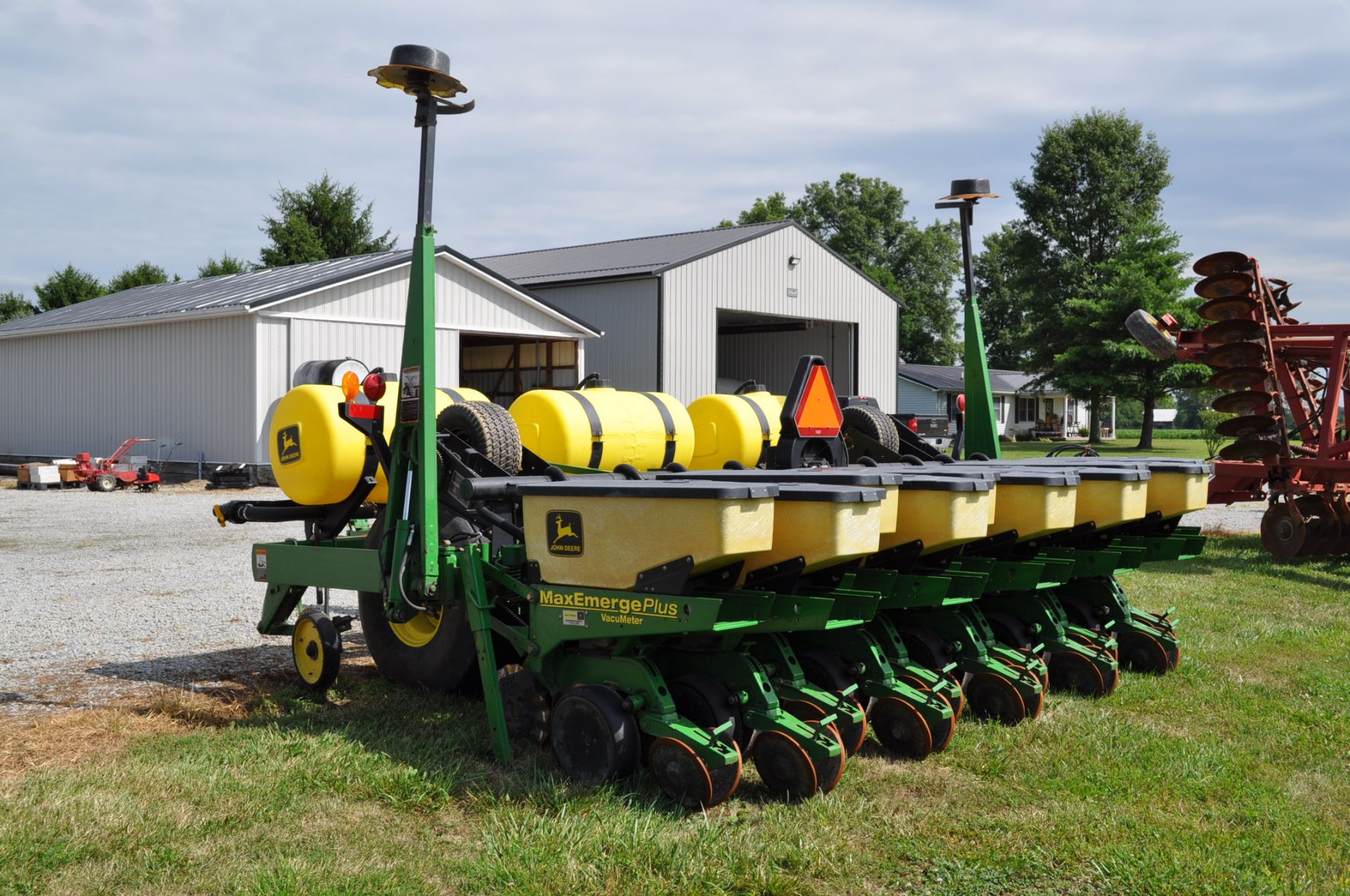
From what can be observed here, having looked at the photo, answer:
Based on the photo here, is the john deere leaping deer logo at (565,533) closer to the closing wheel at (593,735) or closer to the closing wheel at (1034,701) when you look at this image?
the closing wheel at (593,735)

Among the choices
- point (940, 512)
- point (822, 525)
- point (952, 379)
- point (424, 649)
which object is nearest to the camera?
point (822, 525)

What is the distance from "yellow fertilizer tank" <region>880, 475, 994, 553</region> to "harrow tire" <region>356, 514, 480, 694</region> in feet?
6.94

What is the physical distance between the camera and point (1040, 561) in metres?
6.20

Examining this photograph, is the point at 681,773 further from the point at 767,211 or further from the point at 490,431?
the point at 767,211

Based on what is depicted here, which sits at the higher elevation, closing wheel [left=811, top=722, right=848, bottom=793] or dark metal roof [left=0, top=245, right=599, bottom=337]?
dark metal roof [left=0, top=245, right=599, bottom=337]

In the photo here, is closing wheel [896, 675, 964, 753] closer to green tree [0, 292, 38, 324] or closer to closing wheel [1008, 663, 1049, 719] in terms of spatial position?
closing wheel [1008, 663, 1049, 719]

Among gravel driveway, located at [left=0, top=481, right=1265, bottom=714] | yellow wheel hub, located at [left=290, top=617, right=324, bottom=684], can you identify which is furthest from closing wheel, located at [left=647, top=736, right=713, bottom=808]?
gravel driveway, located at [left=0, top=481, right=1265, bottom=714]

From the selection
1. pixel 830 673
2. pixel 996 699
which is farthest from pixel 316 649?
pixel 996 699

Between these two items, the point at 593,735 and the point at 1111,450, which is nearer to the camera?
the point at 593,735

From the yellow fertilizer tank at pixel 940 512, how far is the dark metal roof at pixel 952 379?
158 feet

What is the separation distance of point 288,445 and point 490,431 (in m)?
1.45


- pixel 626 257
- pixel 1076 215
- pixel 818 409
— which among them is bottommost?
pixel 818 409

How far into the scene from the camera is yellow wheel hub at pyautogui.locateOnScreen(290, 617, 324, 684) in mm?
6312

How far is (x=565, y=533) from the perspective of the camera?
4.86 m
